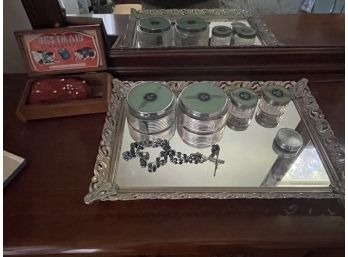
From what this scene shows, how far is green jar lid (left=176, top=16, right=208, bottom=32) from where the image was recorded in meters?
0.57

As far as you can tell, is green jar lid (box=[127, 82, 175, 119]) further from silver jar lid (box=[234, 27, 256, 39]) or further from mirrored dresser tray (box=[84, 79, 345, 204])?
silver jar lid (box=[234, 27, 256, 39])

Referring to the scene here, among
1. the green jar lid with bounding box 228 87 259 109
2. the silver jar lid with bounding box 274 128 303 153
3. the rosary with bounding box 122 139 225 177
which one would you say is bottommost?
the rosary with bounding box 122 139 225 177

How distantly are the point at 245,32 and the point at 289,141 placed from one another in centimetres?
23

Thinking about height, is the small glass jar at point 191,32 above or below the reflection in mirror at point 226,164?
above

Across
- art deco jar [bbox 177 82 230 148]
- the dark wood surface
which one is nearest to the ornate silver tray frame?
art deco jar [bbox 177 82 230 148]

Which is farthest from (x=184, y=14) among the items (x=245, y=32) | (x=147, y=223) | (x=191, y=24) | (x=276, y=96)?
(x=147, y=223)

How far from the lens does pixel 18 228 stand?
39 centimetres

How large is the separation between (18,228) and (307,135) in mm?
472

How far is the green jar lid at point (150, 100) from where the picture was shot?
510mm

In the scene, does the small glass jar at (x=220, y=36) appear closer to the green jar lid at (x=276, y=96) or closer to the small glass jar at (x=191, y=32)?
the small glass jar at (x=191, y=32)

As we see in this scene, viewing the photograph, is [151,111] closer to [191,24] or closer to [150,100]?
[150,100]

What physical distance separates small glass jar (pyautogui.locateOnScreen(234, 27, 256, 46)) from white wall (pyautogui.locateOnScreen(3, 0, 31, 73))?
1.29 ft

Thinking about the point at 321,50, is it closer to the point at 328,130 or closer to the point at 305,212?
the point at 328,130

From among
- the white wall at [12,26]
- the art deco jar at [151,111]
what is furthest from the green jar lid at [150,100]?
the white wall at [12,26]
